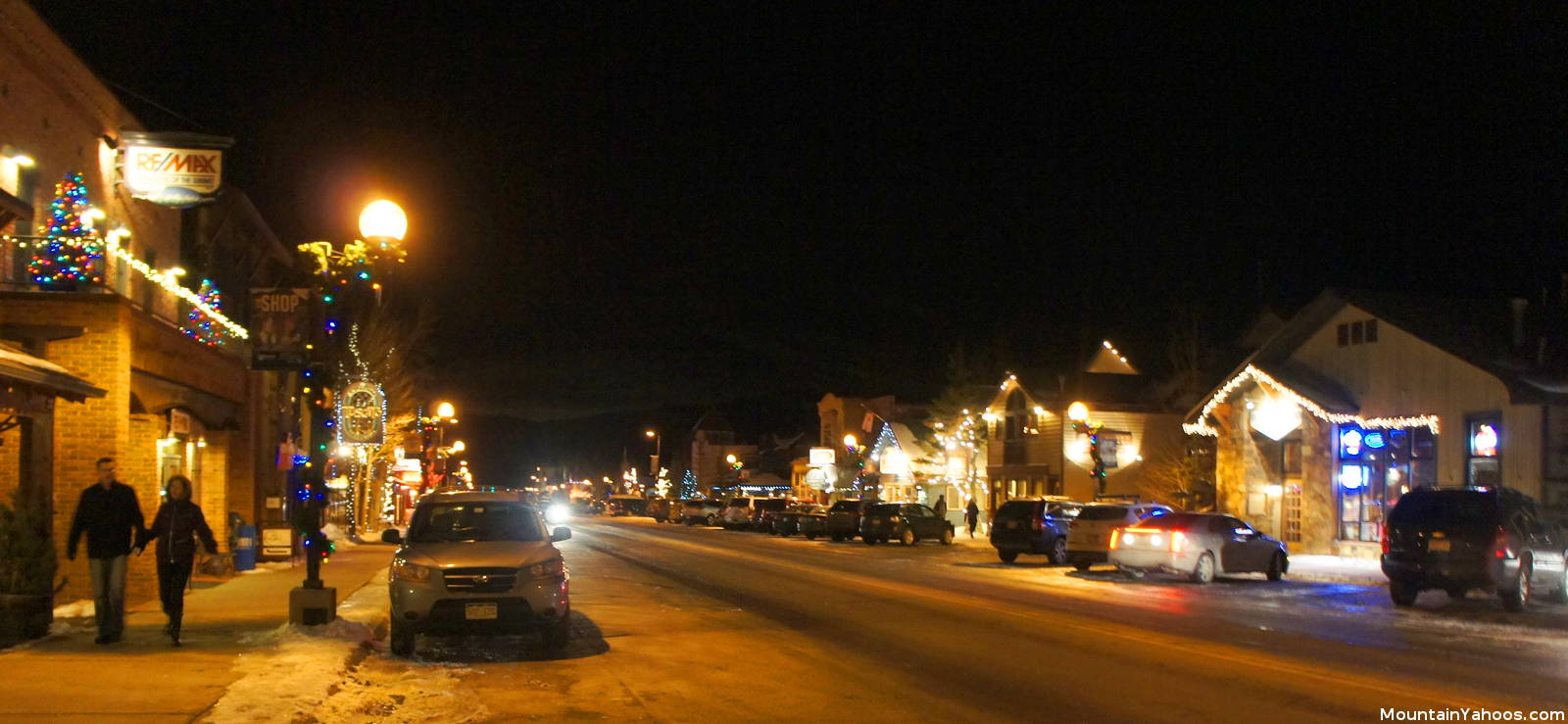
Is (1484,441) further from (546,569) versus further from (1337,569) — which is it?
(546,569)

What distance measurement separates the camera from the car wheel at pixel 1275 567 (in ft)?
88.4

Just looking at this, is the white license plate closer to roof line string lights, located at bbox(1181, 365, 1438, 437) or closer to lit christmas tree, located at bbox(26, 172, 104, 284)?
lit christmas tree, located at bbox(26, 172, 104, 284)

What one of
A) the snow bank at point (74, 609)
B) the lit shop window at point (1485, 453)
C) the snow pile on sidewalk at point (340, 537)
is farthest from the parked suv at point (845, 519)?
the snow bank at point (74, 609)

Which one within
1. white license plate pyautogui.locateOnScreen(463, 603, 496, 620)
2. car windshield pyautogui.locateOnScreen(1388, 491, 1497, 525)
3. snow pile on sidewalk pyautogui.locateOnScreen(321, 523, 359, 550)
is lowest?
snow pile on sidewalk pyautogui.locateOnScreen(321, 523, 359, 550)

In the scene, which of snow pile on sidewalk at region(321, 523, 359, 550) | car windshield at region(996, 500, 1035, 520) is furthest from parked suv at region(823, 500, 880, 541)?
snow pile on sidewalk at region(321, 523, 359, 550)

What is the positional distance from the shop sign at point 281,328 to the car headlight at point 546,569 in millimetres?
4786

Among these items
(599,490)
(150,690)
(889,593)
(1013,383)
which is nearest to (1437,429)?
(889,593)

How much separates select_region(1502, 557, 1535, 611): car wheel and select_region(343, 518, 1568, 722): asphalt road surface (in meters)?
0.37

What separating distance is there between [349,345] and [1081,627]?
2493 centimetres

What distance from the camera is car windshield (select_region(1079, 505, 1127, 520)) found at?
96.1ft

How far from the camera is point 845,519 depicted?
156ft

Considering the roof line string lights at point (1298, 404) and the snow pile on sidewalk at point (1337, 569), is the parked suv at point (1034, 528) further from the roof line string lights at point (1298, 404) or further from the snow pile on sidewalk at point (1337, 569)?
the roof line string lights at point (1298, 404)

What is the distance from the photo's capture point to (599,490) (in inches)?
6683

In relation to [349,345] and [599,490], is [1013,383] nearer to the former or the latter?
[349,345]
